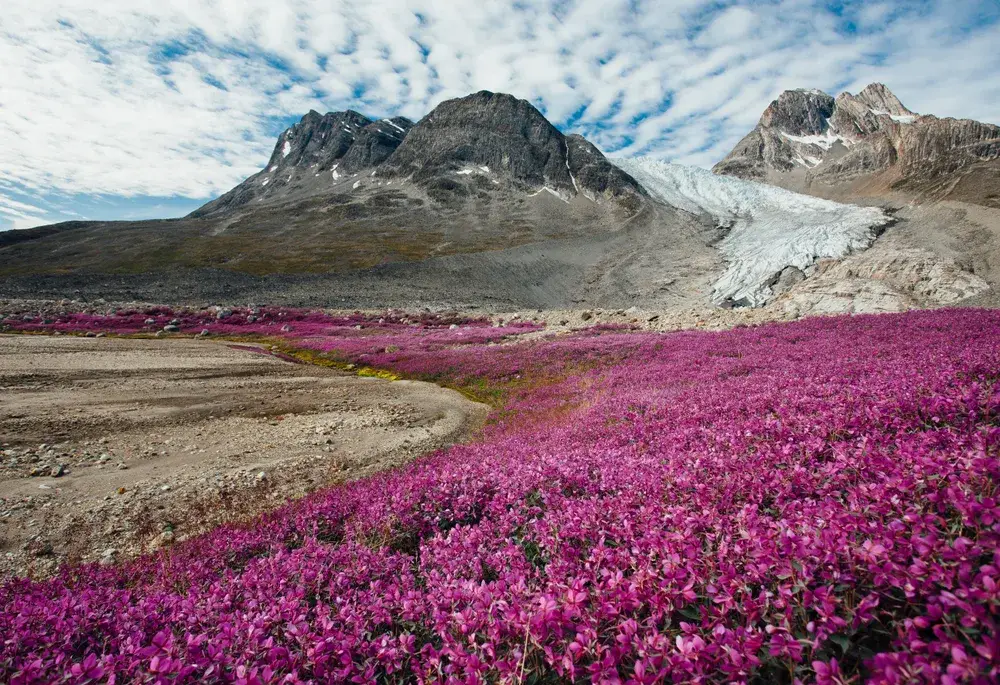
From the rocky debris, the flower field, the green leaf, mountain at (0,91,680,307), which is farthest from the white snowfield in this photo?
the green leaf

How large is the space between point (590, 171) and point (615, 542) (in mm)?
192415

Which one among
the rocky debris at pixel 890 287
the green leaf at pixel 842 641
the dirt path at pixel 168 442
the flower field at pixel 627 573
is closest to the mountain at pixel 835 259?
the rocky debris at pixel 890 287

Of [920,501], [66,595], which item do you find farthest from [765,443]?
[66,595]

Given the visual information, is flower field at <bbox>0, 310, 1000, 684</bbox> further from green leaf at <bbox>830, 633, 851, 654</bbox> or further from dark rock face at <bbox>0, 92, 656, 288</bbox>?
dark rock face at <bbox>0, 92, 656, 288</bbox>

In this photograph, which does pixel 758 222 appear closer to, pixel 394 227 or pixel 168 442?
pixel 394 227

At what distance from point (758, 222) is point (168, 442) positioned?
143276mm

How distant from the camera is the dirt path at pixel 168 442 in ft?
27.3

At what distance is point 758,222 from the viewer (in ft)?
402

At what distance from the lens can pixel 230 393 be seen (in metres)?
→ 19.2

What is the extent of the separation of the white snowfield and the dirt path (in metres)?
73.2

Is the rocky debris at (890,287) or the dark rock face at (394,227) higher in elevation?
the dark rock face at (394,227)

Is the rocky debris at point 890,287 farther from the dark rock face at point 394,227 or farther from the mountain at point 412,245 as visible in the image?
the dark rock face at point 394,227

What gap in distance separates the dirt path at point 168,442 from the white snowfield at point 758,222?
240 feet

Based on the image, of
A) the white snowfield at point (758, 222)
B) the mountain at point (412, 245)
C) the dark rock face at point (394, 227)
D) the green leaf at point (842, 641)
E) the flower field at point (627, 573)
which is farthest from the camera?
the dark rock face at point (394, 227)
